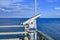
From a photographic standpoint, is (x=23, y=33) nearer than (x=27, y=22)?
No

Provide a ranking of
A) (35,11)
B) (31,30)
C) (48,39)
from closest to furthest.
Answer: (48,39) → (31,30) → (35,11)

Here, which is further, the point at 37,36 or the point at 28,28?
the point at 37,36

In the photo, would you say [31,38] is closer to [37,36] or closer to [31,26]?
[31,26]

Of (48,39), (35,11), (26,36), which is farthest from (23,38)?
(48,39)

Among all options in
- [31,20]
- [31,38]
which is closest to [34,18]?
[31,20]

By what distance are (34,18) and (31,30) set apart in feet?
0.73

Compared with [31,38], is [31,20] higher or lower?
higher

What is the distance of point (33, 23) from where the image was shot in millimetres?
3508

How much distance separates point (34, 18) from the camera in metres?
3.49

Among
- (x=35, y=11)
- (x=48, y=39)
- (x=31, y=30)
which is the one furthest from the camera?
(x=35, y=11)

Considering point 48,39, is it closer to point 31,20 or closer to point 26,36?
point 31,20

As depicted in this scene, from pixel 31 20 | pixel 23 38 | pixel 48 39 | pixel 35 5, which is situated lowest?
pixel 23 38

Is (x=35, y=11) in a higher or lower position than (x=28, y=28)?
higher

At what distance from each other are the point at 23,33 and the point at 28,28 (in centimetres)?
54
